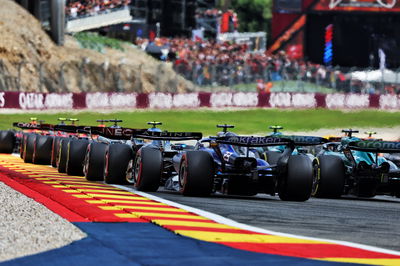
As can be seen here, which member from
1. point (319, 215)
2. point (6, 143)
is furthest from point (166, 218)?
point (6, 143)

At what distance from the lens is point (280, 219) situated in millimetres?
12320

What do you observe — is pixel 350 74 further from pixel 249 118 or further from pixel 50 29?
pixel 50 29

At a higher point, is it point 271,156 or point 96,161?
point 271,156

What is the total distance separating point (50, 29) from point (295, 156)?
189ft

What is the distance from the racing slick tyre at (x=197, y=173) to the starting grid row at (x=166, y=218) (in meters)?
0.79

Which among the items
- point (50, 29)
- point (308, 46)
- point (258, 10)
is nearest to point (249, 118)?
point (50, 29)

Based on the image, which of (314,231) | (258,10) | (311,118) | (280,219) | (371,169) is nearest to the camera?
(314,231)

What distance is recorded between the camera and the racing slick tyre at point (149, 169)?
53.1 feet

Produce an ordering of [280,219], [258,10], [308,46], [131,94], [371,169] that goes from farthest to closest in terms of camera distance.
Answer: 1. [258,10]
2. [308,46]
3. [131,94]
4. [371,169]
5. [280,219]

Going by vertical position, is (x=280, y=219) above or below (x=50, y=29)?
below

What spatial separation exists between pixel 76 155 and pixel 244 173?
6.77 meters

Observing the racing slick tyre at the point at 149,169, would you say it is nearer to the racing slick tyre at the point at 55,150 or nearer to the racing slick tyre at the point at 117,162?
the racing slick tyre at the point at 117,162

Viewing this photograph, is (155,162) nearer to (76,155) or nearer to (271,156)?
(271,156)

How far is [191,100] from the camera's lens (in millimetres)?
61750
